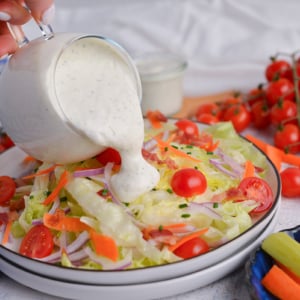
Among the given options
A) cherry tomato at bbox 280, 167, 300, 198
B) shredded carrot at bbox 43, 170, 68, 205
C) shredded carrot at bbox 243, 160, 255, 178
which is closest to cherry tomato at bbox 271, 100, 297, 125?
cherry tomato at bbox 280, 167, 300, 198

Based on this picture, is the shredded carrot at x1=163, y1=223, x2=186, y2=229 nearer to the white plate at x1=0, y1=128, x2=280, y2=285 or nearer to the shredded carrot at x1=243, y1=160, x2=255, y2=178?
the white plate at x1=0, y1=128, x2=280, y2=285

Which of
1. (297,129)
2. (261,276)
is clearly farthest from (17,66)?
(297,129)

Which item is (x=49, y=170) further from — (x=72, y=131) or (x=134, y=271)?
(x=134, y=271)

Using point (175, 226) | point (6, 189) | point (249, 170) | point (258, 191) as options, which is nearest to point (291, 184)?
point (249, 170)

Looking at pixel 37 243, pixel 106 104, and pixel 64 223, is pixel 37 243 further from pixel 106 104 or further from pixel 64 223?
pixel 106 104

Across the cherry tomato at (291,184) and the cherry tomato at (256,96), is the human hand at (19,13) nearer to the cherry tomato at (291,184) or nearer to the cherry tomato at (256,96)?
the cherry tomato at (291,184)

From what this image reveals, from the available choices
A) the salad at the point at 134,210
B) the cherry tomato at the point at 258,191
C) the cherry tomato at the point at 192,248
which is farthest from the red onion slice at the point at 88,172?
the cherry tomato at the point at 258,191

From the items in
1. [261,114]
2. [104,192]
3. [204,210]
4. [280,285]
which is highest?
[104,192]
